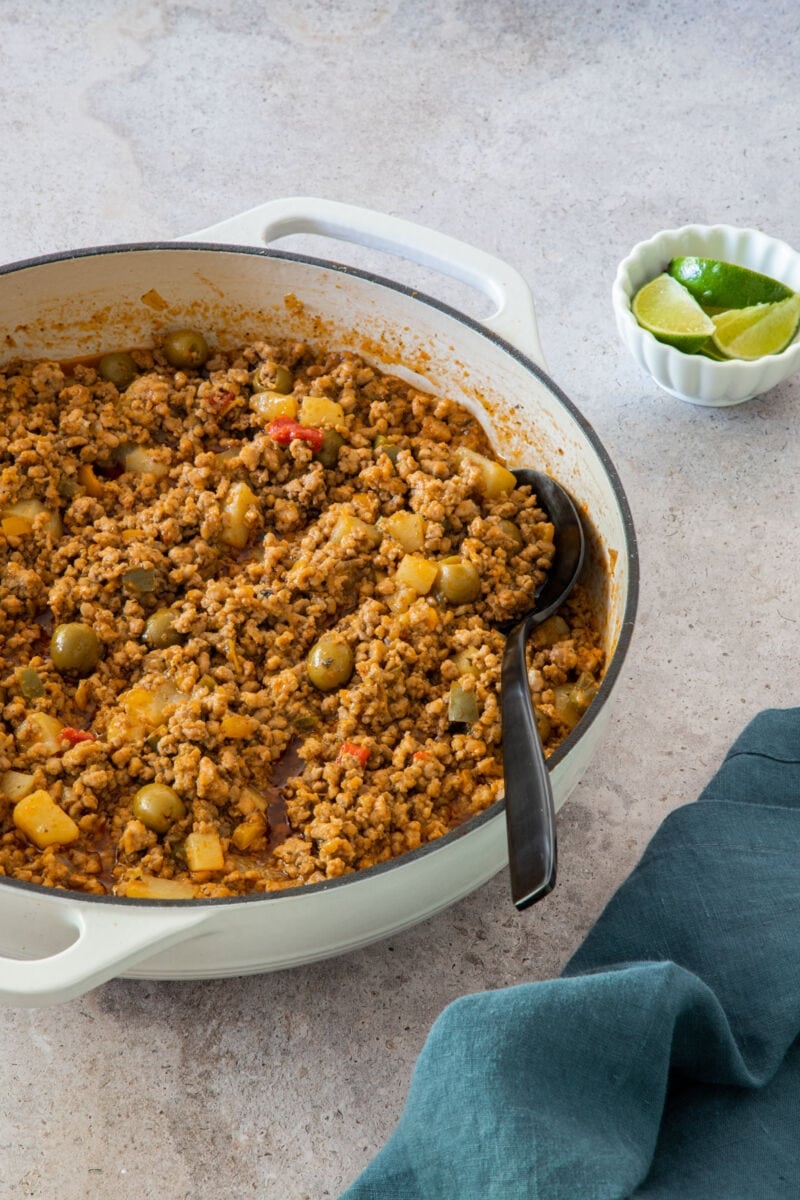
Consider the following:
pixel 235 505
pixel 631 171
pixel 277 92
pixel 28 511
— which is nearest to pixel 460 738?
pixel 235 505

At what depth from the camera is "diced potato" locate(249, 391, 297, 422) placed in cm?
287

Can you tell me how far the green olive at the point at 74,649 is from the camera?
8.15 feet

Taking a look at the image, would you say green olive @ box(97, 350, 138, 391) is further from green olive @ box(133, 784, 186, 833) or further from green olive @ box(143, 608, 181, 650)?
green olive @ box(133, 784, 186, 833)

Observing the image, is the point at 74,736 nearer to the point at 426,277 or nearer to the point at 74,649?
the point at 74,649

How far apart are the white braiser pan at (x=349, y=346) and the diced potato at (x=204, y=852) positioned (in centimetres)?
20

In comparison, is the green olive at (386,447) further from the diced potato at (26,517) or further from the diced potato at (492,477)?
the diced potato at (26,517)

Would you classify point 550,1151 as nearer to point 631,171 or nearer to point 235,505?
point 235,505

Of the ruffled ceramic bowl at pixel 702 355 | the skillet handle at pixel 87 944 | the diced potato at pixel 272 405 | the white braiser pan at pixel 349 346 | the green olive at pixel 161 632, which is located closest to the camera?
the skillet handle at pixel 87 944

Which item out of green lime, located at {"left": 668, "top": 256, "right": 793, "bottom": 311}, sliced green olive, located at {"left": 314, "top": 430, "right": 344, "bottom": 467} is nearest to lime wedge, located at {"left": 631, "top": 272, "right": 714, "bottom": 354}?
green lime, located at {"left": 668, "top": 256, "right": 793, "bottom": 311}

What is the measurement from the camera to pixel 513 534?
2674 millimetres

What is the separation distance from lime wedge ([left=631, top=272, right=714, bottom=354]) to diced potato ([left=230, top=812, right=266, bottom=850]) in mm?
1599

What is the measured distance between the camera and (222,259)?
2.85 m

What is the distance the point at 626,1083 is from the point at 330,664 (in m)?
0.92

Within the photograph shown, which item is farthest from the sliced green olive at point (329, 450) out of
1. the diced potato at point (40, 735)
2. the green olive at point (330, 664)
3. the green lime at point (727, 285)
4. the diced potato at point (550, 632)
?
the green lime at point (727, 285)
